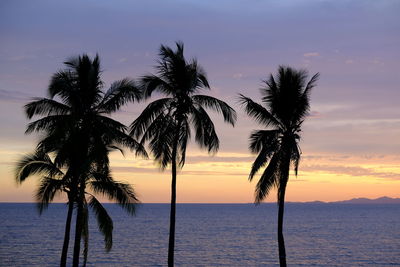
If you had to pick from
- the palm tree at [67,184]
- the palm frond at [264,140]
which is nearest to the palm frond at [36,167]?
the palm tree at [67,184]

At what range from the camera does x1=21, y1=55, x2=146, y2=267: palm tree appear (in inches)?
1009

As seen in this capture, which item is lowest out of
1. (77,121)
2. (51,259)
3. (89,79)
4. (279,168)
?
(51,259)

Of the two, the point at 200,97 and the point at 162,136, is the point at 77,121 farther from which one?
the point at 200,97

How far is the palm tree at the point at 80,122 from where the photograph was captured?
1009 inches

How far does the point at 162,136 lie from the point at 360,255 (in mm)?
56627

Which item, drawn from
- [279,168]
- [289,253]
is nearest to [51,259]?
[289,253]

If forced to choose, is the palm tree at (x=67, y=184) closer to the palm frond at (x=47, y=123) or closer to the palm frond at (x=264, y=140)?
the palm frond at (x=47, y=123)

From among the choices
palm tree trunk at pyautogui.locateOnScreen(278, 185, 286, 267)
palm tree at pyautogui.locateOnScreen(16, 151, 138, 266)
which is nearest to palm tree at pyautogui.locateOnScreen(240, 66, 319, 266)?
palm tree trunk at pyautogui.locateOnScreen(278, 185, 286, 267)

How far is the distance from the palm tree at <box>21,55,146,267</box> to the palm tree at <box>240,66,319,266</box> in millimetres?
6478

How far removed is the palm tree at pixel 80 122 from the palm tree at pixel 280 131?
6.48 meters

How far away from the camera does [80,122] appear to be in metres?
26.4

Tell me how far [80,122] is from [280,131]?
1083 centimetres

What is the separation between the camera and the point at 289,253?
7438 centimetres

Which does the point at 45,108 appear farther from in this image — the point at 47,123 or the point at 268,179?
the point at 268,179
